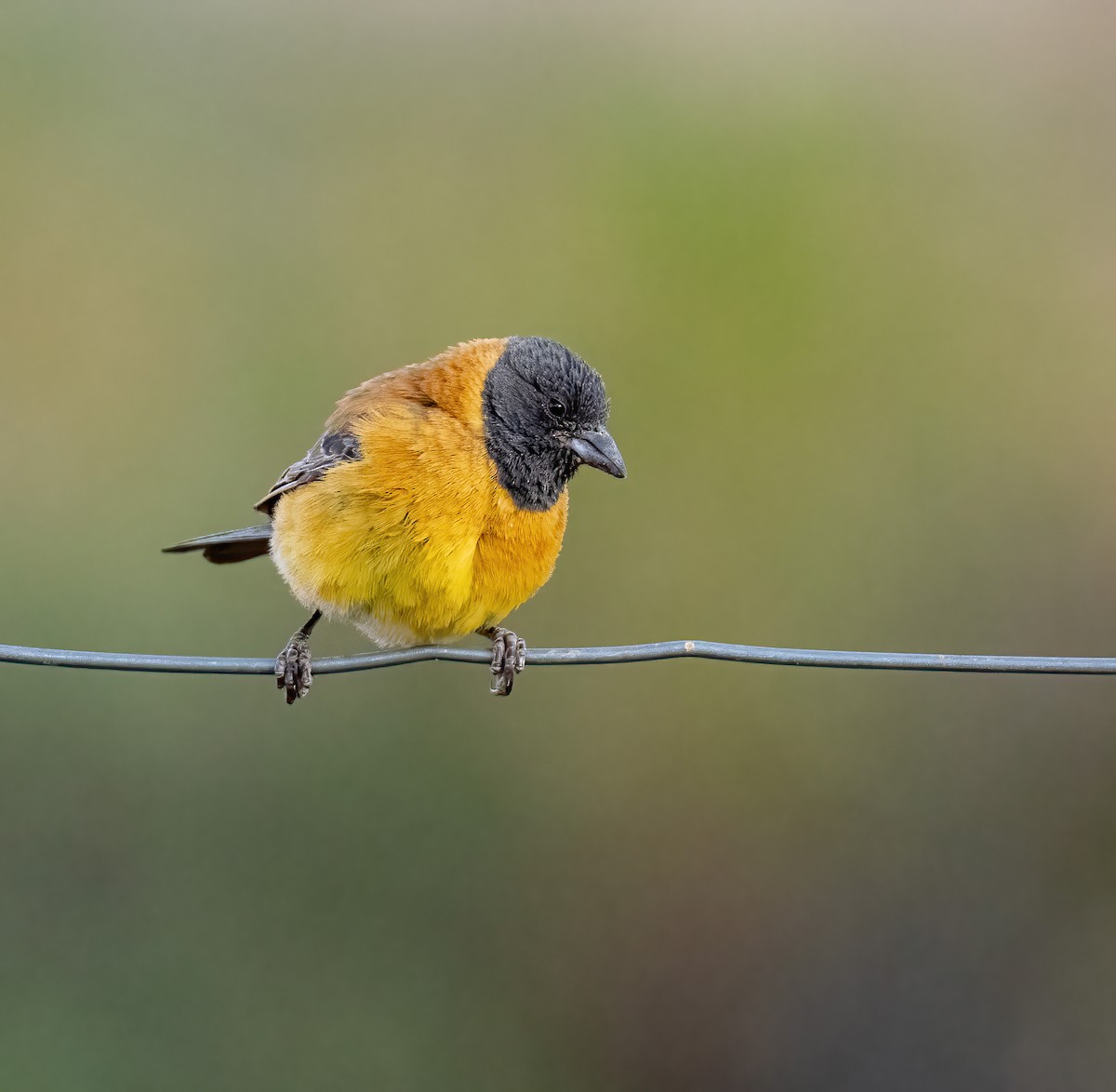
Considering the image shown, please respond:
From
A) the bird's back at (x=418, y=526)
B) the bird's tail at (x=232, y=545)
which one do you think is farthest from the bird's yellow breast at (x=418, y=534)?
the bird's tail at (x=232, y=545)

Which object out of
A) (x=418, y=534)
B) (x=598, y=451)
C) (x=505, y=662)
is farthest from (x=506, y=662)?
(x=598, y=451)

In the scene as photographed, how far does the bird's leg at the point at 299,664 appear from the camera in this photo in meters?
3.94

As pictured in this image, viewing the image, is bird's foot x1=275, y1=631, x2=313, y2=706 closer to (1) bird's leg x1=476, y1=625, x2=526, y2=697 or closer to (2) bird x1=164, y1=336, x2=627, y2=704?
(2) bird x1=164, y1=336, x2=627, y2=704

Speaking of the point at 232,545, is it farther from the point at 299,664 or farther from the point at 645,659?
the point at 645,659

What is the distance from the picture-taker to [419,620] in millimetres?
3682

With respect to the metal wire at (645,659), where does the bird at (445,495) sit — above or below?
above

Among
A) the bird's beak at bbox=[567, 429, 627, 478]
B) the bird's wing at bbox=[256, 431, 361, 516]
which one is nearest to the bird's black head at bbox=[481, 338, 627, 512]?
the bird's beak at bbox=[567, 429, 627, 478]

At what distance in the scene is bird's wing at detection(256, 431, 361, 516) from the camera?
12.5 ft

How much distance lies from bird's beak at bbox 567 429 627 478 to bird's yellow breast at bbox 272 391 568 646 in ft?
0.67

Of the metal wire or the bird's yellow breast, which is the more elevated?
the bird's yellow breast

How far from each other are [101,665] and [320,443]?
Answer: 146 centimetres

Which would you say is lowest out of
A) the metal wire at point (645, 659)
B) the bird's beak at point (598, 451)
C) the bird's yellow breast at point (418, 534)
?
the metal wire at point (645, 659)

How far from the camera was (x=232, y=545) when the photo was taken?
4320 mm

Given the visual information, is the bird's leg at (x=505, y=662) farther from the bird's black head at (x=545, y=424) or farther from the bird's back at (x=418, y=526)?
the bird's black head at (x=545, y=424)
